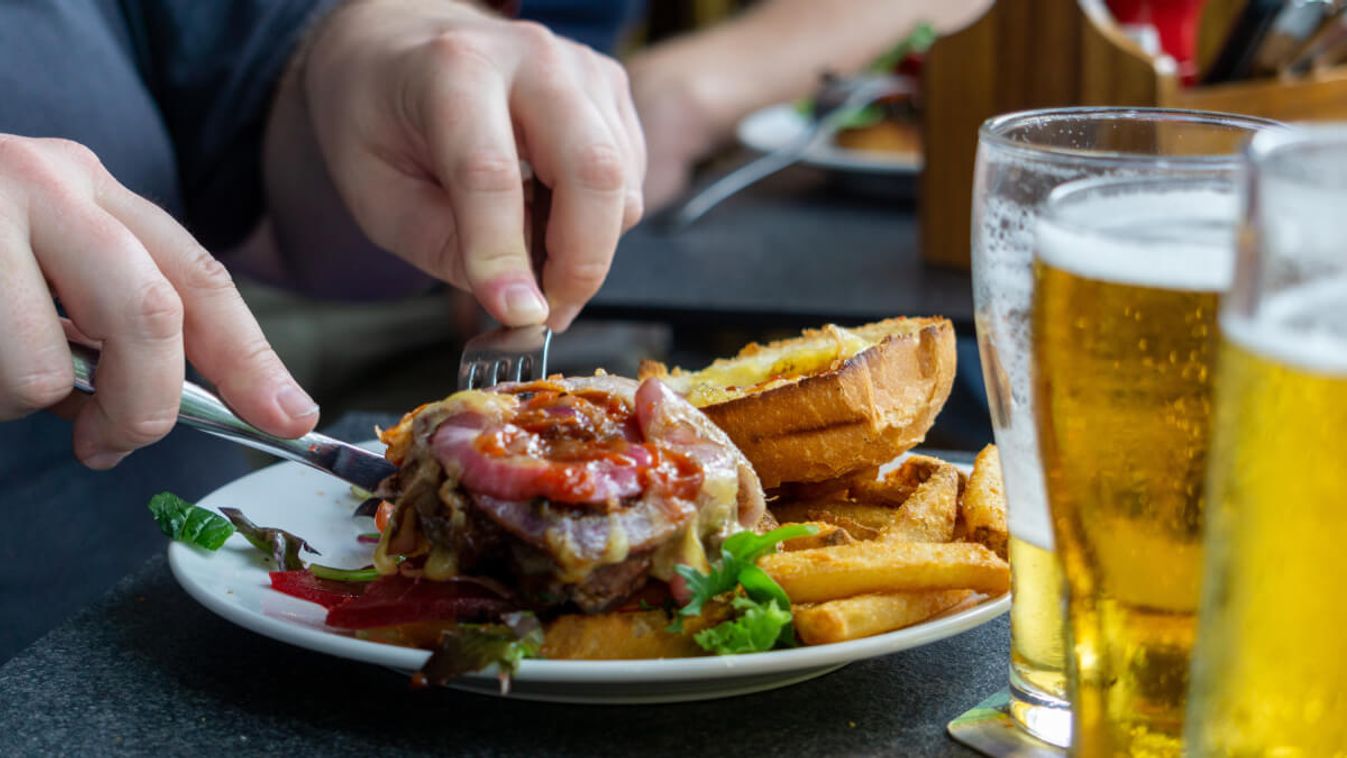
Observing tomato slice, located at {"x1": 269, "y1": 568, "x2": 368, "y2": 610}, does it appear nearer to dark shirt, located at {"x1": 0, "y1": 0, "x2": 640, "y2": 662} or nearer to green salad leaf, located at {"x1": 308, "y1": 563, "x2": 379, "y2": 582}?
green salad leaf, located at {"x1": 308, "y1": 563, "x2": 379, "y2": 582}

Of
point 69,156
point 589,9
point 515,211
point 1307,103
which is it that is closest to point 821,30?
point 589,9

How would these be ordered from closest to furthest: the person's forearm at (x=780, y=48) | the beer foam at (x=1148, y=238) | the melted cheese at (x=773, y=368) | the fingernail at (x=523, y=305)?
1. the beer foam at (x=1148, y=238)
2. the melted cheese at (x=773, y=368)
3. the fingernail at (x=523, y=305)
4. the person's forearm at (x=780, y=48)

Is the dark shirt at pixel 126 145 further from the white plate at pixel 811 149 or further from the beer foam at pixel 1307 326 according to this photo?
the beer foam at pixel 1307 326

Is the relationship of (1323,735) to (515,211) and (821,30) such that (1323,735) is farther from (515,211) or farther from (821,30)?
(821,30)

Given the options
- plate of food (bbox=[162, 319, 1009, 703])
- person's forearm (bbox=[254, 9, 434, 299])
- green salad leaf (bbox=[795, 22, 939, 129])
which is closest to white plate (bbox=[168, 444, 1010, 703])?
plate of food (bbox=[162, 319, 1009, 703])

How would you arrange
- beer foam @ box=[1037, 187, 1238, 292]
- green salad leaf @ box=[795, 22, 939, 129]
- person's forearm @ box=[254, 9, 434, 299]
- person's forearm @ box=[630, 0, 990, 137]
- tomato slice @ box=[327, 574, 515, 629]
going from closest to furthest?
beer foam @ box=[1037, 187, 1238, 292] → tomato slice @ box=[327, 574, 515, 629] → person's forearm @ box=[254, 9, 434, 299] → green salad leaf @ box=[795, 22, 939, 129] → person's forearm @ box=[630, 0, 990, 137]

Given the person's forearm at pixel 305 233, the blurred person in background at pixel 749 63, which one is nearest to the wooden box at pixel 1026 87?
the blurred person in background at pixel 749 63

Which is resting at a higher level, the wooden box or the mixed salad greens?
the wooden box
